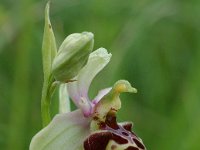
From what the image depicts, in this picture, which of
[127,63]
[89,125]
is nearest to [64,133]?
[89,125]

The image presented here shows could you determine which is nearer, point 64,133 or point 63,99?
point 64,133

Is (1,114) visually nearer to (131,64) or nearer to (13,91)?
(13,91)

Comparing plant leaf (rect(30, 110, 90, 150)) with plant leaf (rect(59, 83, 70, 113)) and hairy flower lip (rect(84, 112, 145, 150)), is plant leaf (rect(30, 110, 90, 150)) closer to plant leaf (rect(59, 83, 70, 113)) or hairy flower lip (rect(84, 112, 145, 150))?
hairy flower lip (rect(84, 112, 145, 150))

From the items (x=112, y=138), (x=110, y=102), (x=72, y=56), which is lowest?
(x=112, y=138)

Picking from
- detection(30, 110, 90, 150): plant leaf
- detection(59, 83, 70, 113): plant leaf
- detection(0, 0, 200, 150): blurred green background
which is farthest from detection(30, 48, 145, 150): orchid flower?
detection(0, 0, 200, 150): blurred green background

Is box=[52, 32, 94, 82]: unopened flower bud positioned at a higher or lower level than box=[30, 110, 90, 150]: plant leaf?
higher

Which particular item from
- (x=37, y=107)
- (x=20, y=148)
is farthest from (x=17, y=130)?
(x=37, y=107)

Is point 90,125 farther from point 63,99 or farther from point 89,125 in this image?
point 63,99
